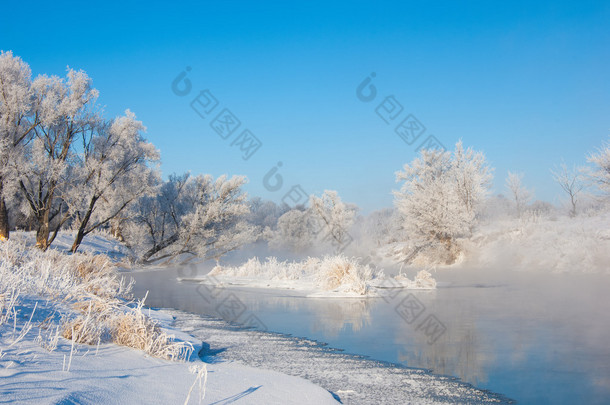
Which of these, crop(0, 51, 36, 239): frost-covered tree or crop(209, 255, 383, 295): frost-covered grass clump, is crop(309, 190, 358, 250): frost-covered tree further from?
crop(0, 51, 36, 239): frost-covered tree

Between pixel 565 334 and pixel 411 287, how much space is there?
671 centimetres

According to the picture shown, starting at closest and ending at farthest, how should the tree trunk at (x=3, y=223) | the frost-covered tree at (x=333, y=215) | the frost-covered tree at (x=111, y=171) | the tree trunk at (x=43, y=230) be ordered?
1. the tree trunk at (x=3, y=223)
2. the tree trunk at (x=43, y=230)
3. the frost-covered tree at (x=111, y=171)
4. the frost-covered tree at (x=333, y=215)

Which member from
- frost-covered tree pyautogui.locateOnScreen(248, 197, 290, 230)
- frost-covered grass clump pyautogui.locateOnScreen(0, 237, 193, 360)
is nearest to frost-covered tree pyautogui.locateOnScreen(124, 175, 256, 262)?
frost-covered grass clump pyautogui.locateOnScreen(0, 237, 193, 360)

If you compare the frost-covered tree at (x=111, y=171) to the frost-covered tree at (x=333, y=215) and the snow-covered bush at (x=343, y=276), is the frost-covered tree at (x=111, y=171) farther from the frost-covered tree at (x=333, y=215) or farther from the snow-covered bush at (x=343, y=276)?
the frost-covered tree at (x=333, y=215)

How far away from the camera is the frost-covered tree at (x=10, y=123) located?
48.5ft

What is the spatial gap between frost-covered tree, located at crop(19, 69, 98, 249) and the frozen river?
7.99m

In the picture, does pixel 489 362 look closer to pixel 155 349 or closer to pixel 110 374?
pixel 155 349

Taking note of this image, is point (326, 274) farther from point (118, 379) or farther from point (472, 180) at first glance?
point (472, 180)

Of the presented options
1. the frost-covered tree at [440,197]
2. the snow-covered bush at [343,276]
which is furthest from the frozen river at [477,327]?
the frost-covered tree at [440,197]

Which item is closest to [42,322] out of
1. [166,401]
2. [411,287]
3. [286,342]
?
[166,401]

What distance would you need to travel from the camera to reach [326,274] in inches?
480

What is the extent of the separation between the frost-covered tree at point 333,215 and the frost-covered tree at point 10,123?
73.7ft

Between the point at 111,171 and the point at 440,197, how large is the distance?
17.1 m

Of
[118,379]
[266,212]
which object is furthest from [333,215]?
[266,212]
